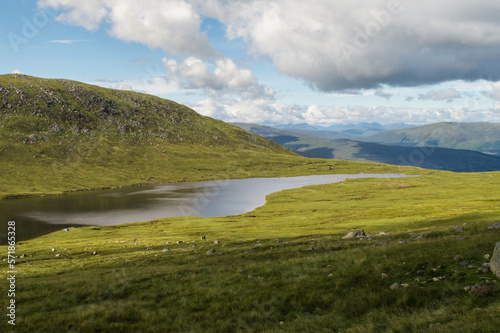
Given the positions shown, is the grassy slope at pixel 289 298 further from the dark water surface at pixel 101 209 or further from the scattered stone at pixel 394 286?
the dark water surface at pixel 101 209

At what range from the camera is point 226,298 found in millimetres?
16312

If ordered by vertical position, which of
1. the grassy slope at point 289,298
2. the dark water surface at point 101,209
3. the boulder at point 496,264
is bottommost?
the dark water surface at point 101,209

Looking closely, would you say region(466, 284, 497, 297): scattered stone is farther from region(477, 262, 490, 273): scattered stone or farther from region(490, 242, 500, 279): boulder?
region(477, 262, 490, 273): scattered stone

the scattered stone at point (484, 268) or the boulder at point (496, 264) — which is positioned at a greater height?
the boulder at point (496, 264)

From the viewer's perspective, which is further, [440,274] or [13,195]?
[13,195]

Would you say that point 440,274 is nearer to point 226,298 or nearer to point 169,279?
point 226,298

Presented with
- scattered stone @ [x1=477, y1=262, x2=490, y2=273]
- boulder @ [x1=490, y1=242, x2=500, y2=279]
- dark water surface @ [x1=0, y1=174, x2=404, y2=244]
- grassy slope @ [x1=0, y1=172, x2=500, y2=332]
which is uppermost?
boulder @ [x1=490, y1=242, x2=500, y2=279]

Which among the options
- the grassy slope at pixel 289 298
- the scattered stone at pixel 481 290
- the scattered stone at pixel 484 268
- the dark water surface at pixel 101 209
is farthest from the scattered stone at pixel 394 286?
the dark water surface at pixel 101 209

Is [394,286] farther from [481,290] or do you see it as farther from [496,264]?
[496,264]

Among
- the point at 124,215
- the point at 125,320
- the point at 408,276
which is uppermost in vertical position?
the point at 408,276

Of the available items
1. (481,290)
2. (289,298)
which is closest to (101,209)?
(289,298)

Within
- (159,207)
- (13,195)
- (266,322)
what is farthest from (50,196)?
(266,322)

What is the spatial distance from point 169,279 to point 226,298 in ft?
24.6

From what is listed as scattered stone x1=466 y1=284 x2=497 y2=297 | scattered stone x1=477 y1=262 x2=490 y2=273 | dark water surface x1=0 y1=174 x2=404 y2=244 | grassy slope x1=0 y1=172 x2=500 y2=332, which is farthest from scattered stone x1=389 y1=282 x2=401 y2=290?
dark water surface x1=0 y1=174 x2=404 y2=244
